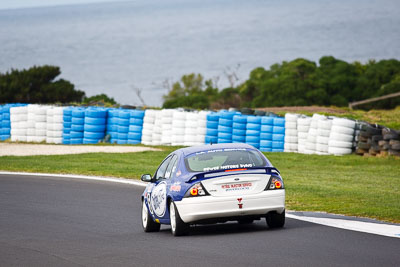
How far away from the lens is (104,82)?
534 ft

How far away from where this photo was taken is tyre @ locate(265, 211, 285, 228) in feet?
38.3

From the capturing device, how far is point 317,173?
22828 millimetres

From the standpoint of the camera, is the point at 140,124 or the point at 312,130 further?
the point at 140,124

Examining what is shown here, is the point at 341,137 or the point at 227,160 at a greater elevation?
the point at 227,160

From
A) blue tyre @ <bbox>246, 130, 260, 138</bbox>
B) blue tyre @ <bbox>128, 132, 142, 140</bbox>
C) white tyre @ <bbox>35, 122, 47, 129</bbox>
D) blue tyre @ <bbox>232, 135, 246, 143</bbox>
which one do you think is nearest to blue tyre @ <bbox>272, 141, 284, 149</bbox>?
blue tyre @ <bbox>246, 130, 260, 138</bbox>

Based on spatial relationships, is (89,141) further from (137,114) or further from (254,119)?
(254,119)

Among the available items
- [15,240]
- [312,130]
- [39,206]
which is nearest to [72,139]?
[312,130]

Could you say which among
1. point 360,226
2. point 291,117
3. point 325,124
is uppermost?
point 291,117

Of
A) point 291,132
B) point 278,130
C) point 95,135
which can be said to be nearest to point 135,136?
point 95,135

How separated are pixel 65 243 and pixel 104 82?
15310cm

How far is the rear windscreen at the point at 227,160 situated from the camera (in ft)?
37.3

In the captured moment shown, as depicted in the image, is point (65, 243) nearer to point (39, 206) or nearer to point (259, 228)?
point (259, 228)

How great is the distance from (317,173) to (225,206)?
40.0 ft

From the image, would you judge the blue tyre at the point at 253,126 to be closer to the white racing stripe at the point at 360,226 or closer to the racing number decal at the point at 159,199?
the white racing stripe at the point at 360,226
